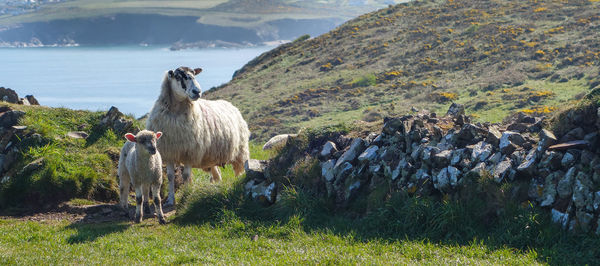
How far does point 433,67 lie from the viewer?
41.3 m

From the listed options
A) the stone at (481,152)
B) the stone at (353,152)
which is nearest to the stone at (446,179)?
the stone at (481,152)

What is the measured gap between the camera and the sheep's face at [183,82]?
12.8 metres

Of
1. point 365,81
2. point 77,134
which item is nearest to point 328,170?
point 77,134

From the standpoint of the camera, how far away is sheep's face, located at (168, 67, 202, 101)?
12777 mm

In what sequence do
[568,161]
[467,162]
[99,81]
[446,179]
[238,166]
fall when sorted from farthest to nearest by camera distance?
[99,81] < [238,166] < [467,162] < [446,179] < [568,161]

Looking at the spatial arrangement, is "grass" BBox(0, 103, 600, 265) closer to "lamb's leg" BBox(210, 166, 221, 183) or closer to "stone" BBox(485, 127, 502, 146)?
"stone" BBox(485, 127, 502, 146)

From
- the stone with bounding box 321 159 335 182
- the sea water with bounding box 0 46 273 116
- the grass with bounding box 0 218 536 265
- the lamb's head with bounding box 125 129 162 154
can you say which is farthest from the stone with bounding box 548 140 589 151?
the sea water with bounding box 0 46 273 116

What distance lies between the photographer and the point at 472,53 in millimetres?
41719

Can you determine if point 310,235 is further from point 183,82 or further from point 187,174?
point 183,82

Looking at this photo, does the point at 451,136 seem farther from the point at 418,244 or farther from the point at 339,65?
the point at 339,65

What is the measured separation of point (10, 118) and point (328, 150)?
8.34 metres

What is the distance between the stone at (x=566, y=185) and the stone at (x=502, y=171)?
2.58 feet

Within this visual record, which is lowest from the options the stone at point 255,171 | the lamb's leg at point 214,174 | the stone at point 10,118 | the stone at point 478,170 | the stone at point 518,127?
the lamb's leg at point 214,174

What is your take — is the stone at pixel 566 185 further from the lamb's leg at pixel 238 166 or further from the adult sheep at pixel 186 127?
the lamb's leg at pixel 238 166
